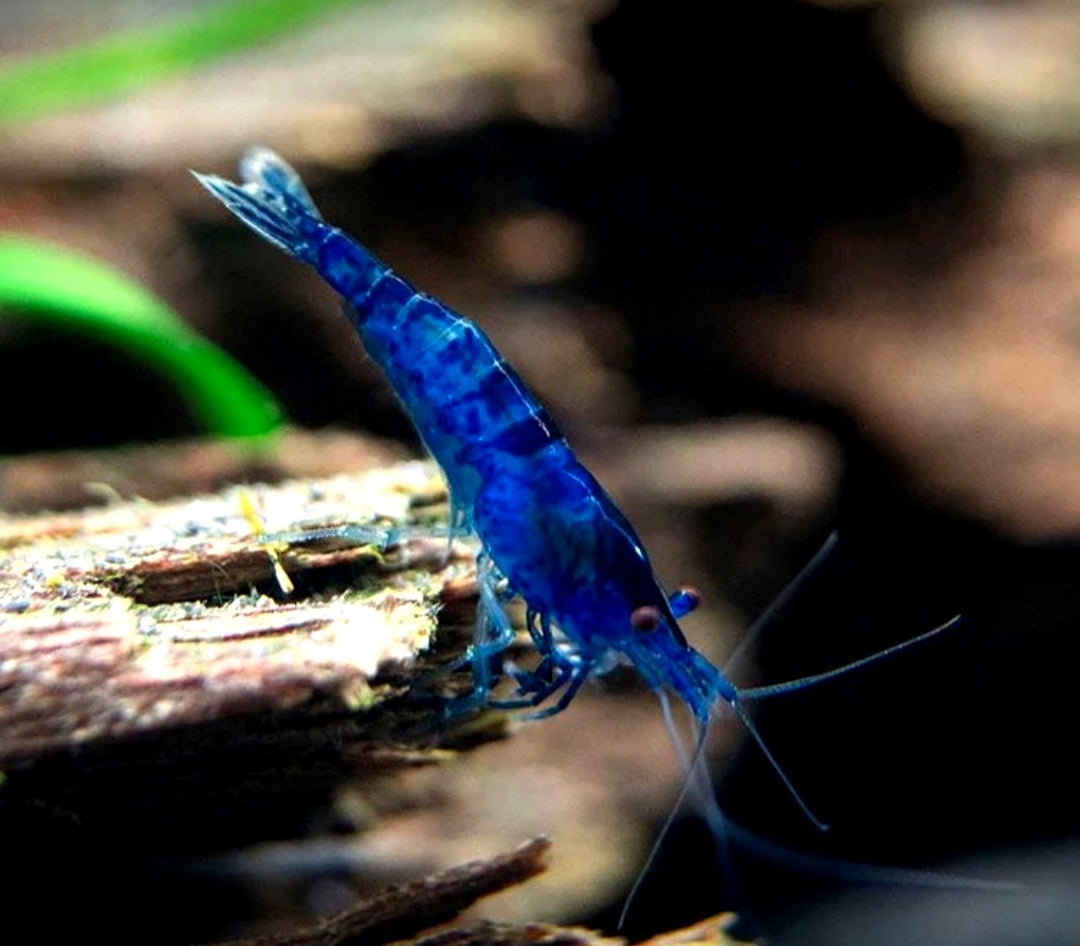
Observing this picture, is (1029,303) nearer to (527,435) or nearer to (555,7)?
(555,7)

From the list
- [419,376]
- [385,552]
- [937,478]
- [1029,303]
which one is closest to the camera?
[385,552]

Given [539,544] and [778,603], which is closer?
[539,544]

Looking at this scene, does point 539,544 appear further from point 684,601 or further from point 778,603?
point 778,603

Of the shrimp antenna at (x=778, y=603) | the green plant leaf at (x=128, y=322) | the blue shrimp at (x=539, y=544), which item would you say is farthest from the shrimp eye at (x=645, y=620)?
the green plant leaf at (x=128, y=322)

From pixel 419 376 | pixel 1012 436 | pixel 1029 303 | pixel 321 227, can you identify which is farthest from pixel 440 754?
pixel 1029 303

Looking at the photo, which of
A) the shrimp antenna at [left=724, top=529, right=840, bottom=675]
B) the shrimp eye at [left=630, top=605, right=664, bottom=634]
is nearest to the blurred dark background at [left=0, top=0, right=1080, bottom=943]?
the shrimp antenna at [left=724, top=529, right=840, bottom=675]

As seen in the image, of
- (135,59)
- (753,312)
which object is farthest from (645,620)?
(135,59)

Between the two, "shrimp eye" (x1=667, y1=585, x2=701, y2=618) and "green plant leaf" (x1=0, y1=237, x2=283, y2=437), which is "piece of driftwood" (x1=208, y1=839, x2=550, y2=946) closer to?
"shrimp eye" (x1=667, y1=585, x2=701, y2=618)
